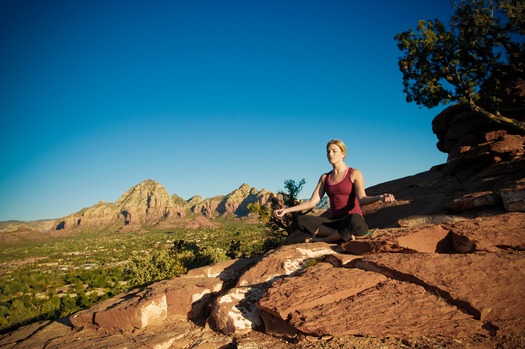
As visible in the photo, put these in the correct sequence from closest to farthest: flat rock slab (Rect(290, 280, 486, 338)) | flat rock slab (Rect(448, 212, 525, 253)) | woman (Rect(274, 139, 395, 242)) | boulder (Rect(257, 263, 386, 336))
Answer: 1. flat rock slab (Rect(290, 280, 486, 338))
2. boulder (Rect(257, 263, 386, 336))
3. flat rock slab (Rect(448, 212, 525, 253))
4. woman (Rect(274, 139, 395, 242))

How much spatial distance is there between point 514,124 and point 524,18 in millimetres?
6400

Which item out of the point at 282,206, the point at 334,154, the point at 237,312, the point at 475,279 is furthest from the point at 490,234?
the point at 282,206

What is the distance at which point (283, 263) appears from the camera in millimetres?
5086

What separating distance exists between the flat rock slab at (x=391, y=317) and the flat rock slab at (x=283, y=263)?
A: 150 centimetres

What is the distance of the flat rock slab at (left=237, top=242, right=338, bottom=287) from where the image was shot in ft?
16.0

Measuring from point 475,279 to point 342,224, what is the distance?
2307 millimetres

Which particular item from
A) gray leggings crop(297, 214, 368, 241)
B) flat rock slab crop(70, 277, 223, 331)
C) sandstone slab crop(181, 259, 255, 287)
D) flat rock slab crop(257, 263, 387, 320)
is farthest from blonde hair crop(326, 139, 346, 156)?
flat rock slab crop(70, 277, 223, 331)

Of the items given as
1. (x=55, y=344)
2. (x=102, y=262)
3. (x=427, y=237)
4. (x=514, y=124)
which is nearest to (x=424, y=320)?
(x=427, y=237)

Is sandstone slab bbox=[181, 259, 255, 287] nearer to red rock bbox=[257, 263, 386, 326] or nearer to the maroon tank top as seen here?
red rock bbox=[257, 263, 386, 326]

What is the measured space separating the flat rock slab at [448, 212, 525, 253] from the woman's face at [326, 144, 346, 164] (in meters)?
2.32

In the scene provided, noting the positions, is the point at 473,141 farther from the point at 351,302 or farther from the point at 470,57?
the point at 351,302

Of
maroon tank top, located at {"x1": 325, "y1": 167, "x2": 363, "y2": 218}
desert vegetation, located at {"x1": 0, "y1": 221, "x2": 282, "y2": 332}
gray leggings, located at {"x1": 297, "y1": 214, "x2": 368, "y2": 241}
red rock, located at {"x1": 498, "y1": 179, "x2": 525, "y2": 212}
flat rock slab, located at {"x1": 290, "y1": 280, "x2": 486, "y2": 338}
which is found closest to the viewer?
flat rock slab, located at {"x1": 290, "y1": 280, "x2": 486, "y2": 338}

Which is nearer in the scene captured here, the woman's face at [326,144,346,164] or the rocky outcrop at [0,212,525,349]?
the rocky outcrop at [0,212,525,349]

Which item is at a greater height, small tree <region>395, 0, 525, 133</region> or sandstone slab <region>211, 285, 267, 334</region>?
small tree <region>395, 0, 525, 133</region>
